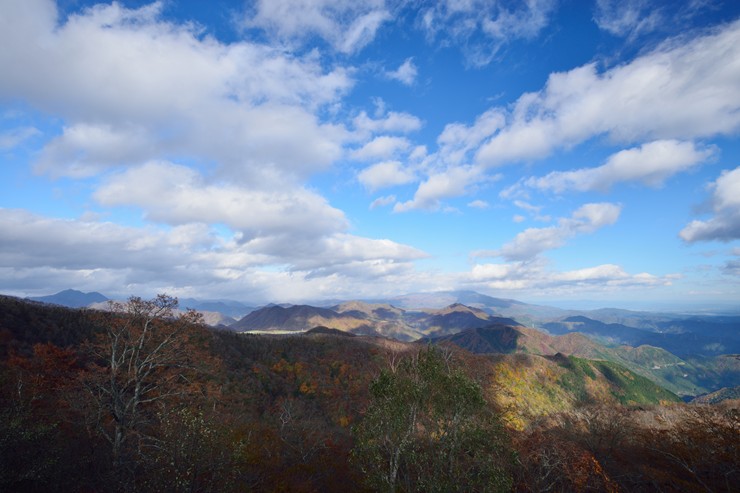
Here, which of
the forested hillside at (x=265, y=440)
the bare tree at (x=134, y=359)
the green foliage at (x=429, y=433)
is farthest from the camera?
the bare tree at (x=134, y=359)

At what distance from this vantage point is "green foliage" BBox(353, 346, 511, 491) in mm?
25781

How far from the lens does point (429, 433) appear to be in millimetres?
27844

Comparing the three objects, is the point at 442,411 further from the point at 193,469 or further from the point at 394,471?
the point at 193,469

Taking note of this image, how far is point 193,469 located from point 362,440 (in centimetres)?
1254

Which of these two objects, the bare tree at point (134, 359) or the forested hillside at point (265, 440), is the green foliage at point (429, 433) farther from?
the bare tree at point (134, 359)

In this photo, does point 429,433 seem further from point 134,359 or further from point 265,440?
point 265,440

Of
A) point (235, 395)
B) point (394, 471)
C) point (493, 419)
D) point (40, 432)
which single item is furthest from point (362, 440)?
point (235, 395)

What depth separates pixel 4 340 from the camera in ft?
241

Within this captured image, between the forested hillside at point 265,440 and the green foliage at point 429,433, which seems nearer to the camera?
the green foliage at point 429,433

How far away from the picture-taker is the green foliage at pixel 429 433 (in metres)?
25.8

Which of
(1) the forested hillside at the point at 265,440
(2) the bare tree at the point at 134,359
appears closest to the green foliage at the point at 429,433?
(1) the forested hillside at the point at 265,440

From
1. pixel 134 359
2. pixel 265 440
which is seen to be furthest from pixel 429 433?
pixel 265 440

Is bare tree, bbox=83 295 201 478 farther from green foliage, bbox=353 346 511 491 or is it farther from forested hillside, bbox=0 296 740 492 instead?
green foliage, bbox=353 346 511 491

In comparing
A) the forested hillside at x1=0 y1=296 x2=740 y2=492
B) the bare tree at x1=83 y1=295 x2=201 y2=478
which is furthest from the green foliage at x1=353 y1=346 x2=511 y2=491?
the bare tree at x1=83 y1=295 x2=201 y2=478
